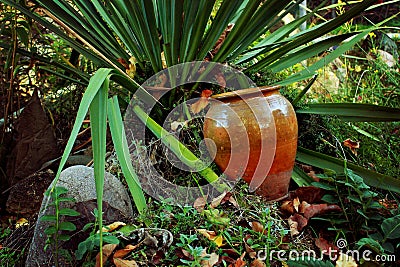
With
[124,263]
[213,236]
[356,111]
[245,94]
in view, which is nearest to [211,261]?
[213,236]

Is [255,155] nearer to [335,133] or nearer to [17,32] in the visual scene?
[335,133]

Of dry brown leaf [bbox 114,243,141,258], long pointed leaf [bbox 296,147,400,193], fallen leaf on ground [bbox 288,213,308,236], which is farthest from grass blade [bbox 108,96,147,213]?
long pointed leaf [bbox 296,147,400,193]

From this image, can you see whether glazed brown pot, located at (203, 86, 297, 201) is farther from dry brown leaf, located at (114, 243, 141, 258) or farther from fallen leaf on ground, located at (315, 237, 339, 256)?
dry brown leaf, located at (114, 243, 141, 258)

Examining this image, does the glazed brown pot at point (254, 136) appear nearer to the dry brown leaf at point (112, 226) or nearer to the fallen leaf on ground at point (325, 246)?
the fallen leaf on ground at point (325, 246)

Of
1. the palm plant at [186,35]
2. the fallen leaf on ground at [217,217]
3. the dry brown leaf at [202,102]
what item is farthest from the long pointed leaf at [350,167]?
the fallen leaf on ground at [217,217]

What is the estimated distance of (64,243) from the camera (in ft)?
3.55

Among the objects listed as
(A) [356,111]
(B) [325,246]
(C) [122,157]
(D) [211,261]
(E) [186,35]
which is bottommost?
(B) [325,246]

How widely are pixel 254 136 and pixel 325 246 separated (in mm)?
358

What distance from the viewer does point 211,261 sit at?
98 centimetres

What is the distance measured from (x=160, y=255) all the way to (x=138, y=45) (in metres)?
0.86

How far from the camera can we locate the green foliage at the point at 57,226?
3.23ft

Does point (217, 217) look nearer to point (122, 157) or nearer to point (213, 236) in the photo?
point (213, 236)

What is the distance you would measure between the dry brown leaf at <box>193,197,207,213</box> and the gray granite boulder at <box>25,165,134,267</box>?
18 cm

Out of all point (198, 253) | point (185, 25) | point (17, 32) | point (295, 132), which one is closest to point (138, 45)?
point (185, 25)
